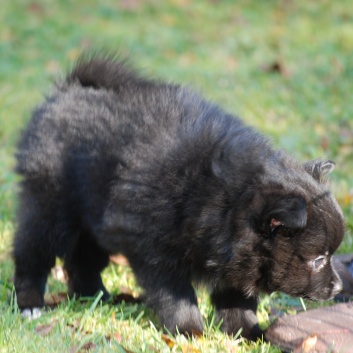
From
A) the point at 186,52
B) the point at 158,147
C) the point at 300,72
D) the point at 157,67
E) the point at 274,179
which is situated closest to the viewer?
the point at 274,179

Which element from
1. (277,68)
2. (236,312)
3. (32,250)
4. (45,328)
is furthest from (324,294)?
(277,68)

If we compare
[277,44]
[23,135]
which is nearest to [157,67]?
[277,44]

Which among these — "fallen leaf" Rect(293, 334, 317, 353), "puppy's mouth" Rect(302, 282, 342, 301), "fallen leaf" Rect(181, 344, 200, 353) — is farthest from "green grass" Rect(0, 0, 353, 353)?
"puppy's mouth" Rect(302, 282, 342, 301)

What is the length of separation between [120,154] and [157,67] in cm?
717

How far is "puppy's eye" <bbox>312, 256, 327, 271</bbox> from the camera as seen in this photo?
3818mm

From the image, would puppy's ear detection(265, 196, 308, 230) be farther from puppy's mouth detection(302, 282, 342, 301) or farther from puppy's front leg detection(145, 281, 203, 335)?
puppy's front leg detection(145, 281, 203, 335)

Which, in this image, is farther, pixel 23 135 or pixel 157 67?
pixel 157 67

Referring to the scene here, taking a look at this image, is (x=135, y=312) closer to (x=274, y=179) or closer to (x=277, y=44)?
(x=274, y=179)

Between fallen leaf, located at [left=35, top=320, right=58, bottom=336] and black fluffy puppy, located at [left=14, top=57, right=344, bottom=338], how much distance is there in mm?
502

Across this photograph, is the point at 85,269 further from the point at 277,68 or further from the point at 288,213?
the point at 277,68

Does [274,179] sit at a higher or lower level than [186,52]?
higher

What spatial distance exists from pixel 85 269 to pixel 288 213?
1.66 m

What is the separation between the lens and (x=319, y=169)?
13.1 feet

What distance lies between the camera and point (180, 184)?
12.8 feet
